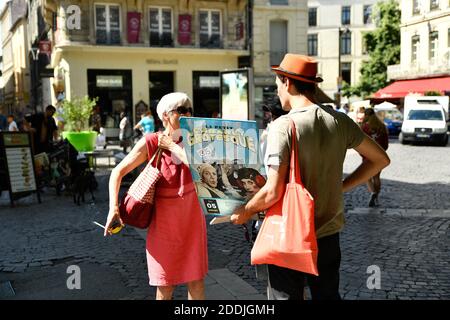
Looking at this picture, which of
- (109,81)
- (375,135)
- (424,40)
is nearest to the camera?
(375,135)

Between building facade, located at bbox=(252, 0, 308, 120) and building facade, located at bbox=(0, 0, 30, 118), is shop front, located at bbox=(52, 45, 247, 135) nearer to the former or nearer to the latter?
building facade, located at bbox=(252, 0, 308, 120)

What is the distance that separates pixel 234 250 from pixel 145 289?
1.65 m

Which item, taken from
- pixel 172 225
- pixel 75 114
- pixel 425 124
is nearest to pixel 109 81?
pixel 75 114

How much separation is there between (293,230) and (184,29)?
2685 centimetres

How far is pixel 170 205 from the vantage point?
138 inches

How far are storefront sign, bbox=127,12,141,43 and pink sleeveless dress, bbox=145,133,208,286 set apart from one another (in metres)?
24.8

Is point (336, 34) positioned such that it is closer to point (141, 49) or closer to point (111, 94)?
point (141, 49)

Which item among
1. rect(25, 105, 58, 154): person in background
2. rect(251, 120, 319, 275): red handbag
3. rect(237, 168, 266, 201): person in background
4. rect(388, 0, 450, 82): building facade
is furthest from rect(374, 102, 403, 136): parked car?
rect(251, 120, 319, 275): red handbag

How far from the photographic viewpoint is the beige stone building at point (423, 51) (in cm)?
3366

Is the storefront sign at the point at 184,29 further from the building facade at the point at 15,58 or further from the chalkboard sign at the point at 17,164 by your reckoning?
the chalkboard sign at the point at 17,164

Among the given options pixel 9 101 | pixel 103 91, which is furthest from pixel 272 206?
pixel 9 101

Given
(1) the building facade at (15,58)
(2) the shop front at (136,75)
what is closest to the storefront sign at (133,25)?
(2) the shop front at (136,75)
